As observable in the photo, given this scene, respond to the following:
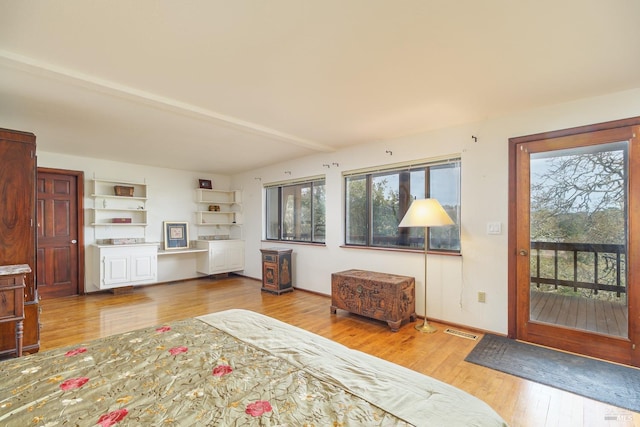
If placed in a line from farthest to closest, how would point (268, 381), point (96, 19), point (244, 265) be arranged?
point (244, 265)
point (96, 19)
point (268, 381)

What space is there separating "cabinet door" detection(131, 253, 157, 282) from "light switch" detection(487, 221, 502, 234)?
5.30 meters

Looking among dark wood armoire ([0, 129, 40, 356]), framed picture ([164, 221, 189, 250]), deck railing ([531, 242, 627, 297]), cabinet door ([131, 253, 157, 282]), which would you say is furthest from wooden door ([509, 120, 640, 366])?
framed picture ([164, 221, 189, 250])

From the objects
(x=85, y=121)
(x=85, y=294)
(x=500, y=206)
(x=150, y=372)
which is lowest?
(x=85, y=294)

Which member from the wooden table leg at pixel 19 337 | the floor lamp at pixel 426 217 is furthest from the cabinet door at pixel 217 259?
the floor lamp at pixel 426 217

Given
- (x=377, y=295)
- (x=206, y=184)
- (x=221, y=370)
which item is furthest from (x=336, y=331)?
(x=206, y=184)

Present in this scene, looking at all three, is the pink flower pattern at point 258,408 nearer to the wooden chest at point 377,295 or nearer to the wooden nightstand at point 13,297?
the wooden chest at point 377,295

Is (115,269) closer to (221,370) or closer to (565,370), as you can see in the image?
(221,370)

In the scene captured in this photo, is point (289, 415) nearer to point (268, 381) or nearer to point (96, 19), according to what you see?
point (268, 381)

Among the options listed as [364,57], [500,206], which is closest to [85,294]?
[364,57]

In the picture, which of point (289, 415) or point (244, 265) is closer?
point (289, 415)

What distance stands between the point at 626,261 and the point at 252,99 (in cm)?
361

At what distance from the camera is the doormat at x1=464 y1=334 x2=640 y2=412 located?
83.1 inches

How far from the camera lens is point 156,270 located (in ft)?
17.7

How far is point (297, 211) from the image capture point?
18.3ft
